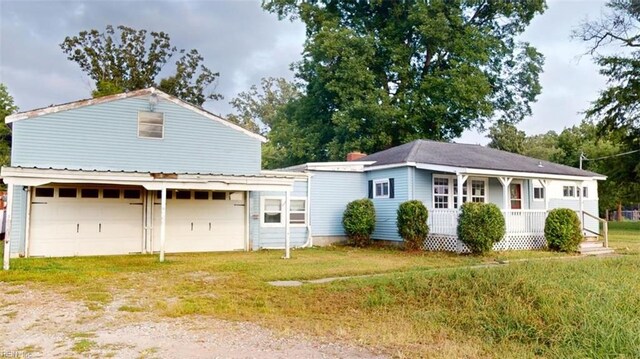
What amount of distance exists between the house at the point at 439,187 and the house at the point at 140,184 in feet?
4.06

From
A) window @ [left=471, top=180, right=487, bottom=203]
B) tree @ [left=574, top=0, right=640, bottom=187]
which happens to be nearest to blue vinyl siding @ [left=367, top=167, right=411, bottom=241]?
window @ [left=471, top=180, right=487, bottom=203]

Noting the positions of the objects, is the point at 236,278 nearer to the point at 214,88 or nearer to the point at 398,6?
the point at 398,6

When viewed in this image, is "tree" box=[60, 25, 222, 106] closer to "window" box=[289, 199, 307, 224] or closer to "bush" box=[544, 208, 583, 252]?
"window" box=[289, 199, 307, 224]

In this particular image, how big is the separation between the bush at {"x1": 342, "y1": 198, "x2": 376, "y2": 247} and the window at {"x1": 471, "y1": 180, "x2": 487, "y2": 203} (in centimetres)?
393

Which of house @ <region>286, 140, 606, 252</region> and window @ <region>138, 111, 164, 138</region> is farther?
house @ <region>286, 140, 606, 252</region>

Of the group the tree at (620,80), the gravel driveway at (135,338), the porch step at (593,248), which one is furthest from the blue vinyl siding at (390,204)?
the tree at (620,80)

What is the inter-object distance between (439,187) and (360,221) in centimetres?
317

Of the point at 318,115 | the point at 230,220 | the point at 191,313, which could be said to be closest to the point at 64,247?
the point at 230,220

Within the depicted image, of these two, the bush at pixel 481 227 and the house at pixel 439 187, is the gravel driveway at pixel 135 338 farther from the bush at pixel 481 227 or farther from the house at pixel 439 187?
the house at pixel 439 187

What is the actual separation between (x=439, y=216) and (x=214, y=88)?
85.4ft

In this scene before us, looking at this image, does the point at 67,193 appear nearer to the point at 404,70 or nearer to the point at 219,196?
the point at 219,196

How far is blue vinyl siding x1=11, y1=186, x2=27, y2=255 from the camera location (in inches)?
521

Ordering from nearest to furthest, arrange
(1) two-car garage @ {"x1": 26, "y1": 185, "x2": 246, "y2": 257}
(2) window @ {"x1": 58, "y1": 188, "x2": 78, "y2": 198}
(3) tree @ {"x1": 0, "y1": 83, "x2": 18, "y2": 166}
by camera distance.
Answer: (1) two-car garage @ {"x1": 26, "y1": 185, "x2": 246, "y2": 257} → (2) window @ {"x1": 58, "y1": 188, "x2": 78, "y2": 198} → (3) tree @ {"x1": 0, "y1": 83, "x2": 18, "y2": 166}

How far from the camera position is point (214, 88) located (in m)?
37.0
